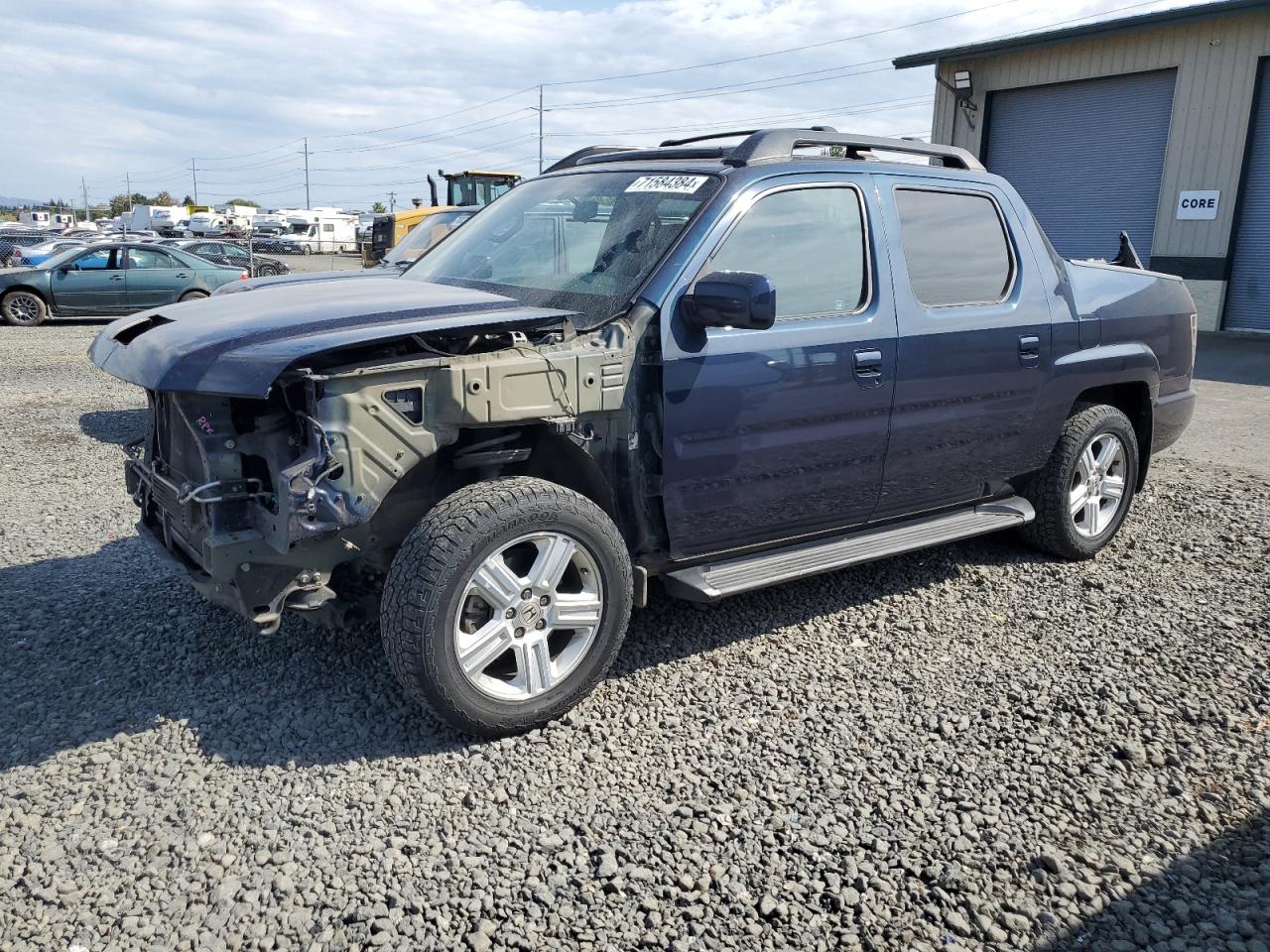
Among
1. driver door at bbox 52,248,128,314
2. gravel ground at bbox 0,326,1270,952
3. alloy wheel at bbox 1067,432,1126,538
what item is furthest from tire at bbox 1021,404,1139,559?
driver door at bbox 52,248,128,314

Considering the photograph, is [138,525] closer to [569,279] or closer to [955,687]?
[569,279]

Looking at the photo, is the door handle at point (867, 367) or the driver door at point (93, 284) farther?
the driver door at point (93, 284)

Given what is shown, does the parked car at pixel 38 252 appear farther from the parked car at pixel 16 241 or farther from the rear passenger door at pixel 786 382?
the rear passenger door at pixel 786 382

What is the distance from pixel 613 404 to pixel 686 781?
1291 millimetres

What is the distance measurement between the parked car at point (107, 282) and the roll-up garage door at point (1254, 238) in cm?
1581

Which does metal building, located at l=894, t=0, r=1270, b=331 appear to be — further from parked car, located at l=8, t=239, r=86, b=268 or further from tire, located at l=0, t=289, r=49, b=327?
parked car, located at l=8, t=239, r=86, b=268

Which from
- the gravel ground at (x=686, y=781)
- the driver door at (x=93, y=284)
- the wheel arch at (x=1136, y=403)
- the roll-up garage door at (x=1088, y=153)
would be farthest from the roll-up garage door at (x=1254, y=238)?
the driver door at (x=93, y=284)

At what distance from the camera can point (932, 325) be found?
171 inches

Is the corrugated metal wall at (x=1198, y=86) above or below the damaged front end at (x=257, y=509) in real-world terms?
above

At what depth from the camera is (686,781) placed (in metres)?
3.22

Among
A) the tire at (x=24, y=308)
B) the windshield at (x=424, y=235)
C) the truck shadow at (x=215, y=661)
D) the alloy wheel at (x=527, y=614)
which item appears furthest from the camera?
the tire at (x=24, y=308)

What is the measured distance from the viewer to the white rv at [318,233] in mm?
51344

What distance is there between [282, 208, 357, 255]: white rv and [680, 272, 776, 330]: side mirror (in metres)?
50.1

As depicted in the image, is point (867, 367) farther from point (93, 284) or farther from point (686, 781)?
point (93, 284)
